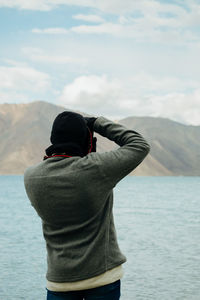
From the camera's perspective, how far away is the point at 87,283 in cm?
240

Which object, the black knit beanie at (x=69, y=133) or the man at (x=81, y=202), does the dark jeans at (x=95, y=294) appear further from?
the black knit beanie at (x=69, y=133)

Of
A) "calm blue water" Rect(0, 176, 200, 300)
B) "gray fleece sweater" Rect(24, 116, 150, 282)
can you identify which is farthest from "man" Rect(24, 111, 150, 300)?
"calm blue water" Rect(0, 176, 200, 300)

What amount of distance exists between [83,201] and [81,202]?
0.04ft

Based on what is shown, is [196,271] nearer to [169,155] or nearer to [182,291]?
[182,291]

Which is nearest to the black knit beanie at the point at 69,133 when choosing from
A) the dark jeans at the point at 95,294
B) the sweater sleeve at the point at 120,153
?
the sweater sleeve at the point at 120,153

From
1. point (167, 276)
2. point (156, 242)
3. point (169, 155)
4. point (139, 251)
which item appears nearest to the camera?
point (167, 276)

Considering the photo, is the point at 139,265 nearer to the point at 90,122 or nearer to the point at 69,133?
the point at 90,122

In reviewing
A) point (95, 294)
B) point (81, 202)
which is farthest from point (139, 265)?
point (81, 202)

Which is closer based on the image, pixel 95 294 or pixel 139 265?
pixel 95 294

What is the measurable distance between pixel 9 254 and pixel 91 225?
13.2 meters

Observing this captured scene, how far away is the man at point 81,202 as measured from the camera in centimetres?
237

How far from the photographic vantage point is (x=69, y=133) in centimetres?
244

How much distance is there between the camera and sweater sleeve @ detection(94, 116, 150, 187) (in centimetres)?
234

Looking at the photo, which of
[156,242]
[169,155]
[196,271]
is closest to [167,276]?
[196,271]
